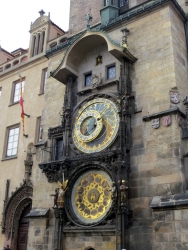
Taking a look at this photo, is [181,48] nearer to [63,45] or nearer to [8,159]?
[63,45]

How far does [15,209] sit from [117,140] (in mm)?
7336

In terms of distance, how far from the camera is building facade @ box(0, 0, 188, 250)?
10.1 meters

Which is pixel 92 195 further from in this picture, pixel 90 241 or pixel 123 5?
pixel 123 5

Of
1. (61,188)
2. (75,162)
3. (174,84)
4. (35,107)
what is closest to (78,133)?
(75,162)

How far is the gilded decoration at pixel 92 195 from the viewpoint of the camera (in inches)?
436

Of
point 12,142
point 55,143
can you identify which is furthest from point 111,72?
point 12,142

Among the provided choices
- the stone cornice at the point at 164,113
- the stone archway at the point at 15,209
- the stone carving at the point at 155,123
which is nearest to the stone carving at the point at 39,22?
the stone archway at the point at 15,209

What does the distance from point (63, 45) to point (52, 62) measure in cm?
99

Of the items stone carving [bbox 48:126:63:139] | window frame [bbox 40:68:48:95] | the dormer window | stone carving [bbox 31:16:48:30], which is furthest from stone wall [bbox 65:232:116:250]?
stone carving [bbox 31:16:48:30]

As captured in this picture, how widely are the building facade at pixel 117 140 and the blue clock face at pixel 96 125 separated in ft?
0.13

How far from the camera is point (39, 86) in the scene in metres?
18.2

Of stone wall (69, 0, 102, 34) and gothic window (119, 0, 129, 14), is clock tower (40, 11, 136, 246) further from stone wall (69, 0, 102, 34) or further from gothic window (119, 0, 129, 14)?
stone wall (69, 0, 102, 34)

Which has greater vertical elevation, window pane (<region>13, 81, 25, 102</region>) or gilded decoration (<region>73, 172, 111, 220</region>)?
window pane (<region>13, 81, 25, 102</region>)

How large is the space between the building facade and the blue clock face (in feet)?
0.13
